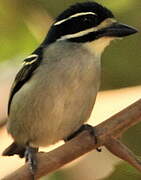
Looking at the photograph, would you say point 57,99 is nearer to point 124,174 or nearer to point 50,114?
point 50,114

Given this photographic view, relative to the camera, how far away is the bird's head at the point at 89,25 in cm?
171

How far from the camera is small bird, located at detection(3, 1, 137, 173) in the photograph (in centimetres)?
179

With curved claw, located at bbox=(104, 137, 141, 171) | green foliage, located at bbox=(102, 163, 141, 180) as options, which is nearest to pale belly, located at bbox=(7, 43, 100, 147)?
green foliage, located at bbox=(102, 163, 141, 180)

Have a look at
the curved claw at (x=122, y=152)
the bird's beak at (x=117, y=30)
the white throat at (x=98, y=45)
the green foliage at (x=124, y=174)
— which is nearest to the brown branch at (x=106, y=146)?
the curved claw at (x=122, y=152)

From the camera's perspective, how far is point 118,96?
1.61 m

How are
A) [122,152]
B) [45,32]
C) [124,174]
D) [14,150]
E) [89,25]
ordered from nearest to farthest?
[122,152] < [124,174] < [89,25] < [45,32] < [14,150]

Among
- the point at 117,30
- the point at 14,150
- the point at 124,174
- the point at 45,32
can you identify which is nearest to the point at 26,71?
the point at 45,32

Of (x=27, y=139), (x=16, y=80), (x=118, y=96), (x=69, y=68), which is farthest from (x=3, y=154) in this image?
(x=118, y=96)

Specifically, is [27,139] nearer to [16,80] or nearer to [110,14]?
[16,80]

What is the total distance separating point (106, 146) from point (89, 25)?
796mm

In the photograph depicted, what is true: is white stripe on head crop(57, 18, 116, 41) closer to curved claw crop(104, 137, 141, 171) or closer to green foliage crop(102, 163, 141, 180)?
green foliage crop(102, 163, 141, 180)

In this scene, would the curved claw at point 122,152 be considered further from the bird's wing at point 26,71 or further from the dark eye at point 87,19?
the bird's wing at point 26,71

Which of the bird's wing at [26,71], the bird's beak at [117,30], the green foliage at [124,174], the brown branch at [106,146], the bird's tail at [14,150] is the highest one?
the brown branch at [106,146]

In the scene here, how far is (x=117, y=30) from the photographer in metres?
1.68
